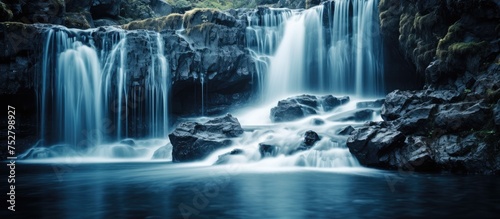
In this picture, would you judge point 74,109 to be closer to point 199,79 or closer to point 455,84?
point 199,79

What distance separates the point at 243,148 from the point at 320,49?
1368 centimetres

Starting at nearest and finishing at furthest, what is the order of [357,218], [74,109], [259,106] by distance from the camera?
[357,218] → [74,109] → [259,106]

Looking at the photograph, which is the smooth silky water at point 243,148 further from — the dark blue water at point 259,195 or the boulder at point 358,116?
the boulder at point 358,116

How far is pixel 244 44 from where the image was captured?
88.3 ft

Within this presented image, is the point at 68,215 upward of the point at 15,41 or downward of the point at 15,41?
downward

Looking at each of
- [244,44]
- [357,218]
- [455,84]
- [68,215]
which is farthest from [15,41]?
[455,84]

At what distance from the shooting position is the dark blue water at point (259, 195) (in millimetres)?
7023

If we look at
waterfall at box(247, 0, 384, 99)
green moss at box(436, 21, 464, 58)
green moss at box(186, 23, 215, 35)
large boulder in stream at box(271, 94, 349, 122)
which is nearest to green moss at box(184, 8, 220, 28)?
green moss at box(186, 23, 215, 35)

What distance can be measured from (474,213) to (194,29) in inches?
851

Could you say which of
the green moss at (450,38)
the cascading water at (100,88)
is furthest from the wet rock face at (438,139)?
the cascading water at (100,88)

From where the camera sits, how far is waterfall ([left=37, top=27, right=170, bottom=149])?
70.0 feet

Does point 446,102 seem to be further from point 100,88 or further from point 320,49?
point 100,88

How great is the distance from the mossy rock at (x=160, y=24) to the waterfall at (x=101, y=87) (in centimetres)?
342

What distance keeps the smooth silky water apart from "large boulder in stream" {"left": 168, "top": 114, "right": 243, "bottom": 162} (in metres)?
0.49
